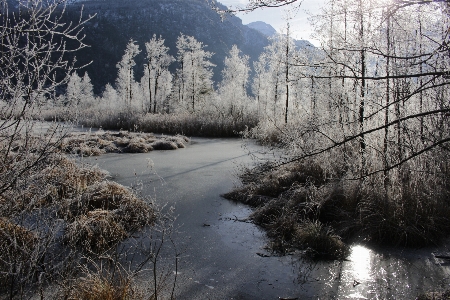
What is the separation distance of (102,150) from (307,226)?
8108mm

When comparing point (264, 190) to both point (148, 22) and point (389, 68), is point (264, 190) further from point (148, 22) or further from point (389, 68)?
point (148, 22)

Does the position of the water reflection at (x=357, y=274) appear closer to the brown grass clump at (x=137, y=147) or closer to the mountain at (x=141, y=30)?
the brown grass clump at (x=137, y=147)

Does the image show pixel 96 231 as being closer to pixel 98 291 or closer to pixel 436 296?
pixel 98 291

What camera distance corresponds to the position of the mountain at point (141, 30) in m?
81.1

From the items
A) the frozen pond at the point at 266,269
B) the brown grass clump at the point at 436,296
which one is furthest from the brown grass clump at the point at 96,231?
the brown grass clump at the point at 436,296

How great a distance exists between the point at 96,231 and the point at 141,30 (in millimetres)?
107967

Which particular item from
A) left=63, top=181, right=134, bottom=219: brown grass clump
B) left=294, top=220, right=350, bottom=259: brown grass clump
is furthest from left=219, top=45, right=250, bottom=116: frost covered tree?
left=294, top=220, right=350, bottom=259: brown grass clump

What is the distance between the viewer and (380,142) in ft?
16.8

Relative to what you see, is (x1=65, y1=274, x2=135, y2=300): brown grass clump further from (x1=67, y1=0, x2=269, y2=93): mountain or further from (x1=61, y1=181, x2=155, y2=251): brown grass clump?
(x1=67, y1=0, x2=269, y2=93): mountain

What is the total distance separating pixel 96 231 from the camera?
380cm

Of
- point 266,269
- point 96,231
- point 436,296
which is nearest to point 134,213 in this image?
point 96,231

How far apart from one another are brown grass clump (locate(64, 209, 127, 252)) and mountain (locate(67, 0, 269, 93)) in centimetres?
7544

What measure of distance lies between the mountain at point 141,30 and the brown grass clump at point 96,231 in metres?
75.4

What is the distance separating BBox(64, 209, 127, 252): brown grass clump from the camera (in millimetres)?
3600
